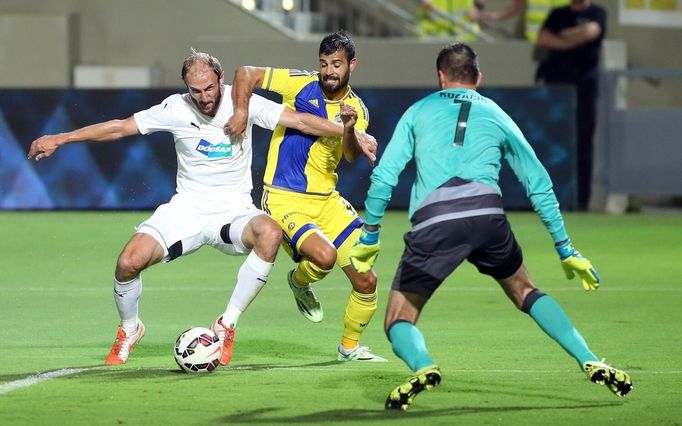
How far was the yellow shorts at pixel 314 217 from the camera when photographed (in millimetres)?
8578

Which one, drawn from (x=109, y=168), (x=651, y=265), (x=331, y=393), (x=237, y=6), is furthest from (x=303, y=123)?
(x=237, y=6)

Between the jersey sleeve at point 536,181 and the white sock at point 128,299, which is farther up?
the jersey sleeve at point 536,181

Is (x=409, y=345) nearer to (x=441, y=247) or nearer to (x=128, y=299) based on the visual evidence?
(x=441, y=247)

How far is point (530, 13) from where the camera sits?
20.8 meters

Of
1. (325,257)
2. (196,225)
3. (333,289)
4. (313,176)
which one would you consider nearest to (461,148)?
(325,257)

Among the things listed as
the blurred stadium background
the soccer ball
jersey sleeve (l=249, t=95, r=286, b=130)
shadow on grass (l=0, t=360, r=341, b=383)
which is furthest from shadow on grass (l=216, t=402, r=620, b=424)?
the blurred stadium background

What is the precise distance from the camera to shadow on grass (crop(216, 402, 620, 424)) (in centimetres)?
636

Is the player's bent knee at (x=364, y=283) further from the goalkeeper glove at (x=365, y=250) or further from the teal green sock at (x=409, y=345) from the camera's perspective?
the teal green sock at (x=409, y=345)

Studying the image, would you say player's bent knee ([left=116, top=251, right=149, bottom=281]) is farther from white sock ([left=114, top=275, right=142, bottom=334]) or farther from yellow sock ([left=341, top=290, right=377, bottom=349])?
yellow sock ([left=341, top=290, right=377, bottom=349])

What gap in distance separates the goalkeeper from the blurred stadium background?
9.82m

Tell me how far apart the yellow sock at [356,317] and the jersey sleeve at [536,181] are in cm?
183

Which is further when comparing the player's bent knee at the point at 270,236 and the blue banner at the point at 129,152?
the blue banner at the point at 129,152

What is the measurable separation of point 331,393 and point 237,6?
1546 cm

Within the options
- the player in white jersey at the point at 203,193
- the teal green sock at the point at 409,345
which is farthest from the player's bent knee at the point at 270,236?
the teal green sock at the point at 409,345
